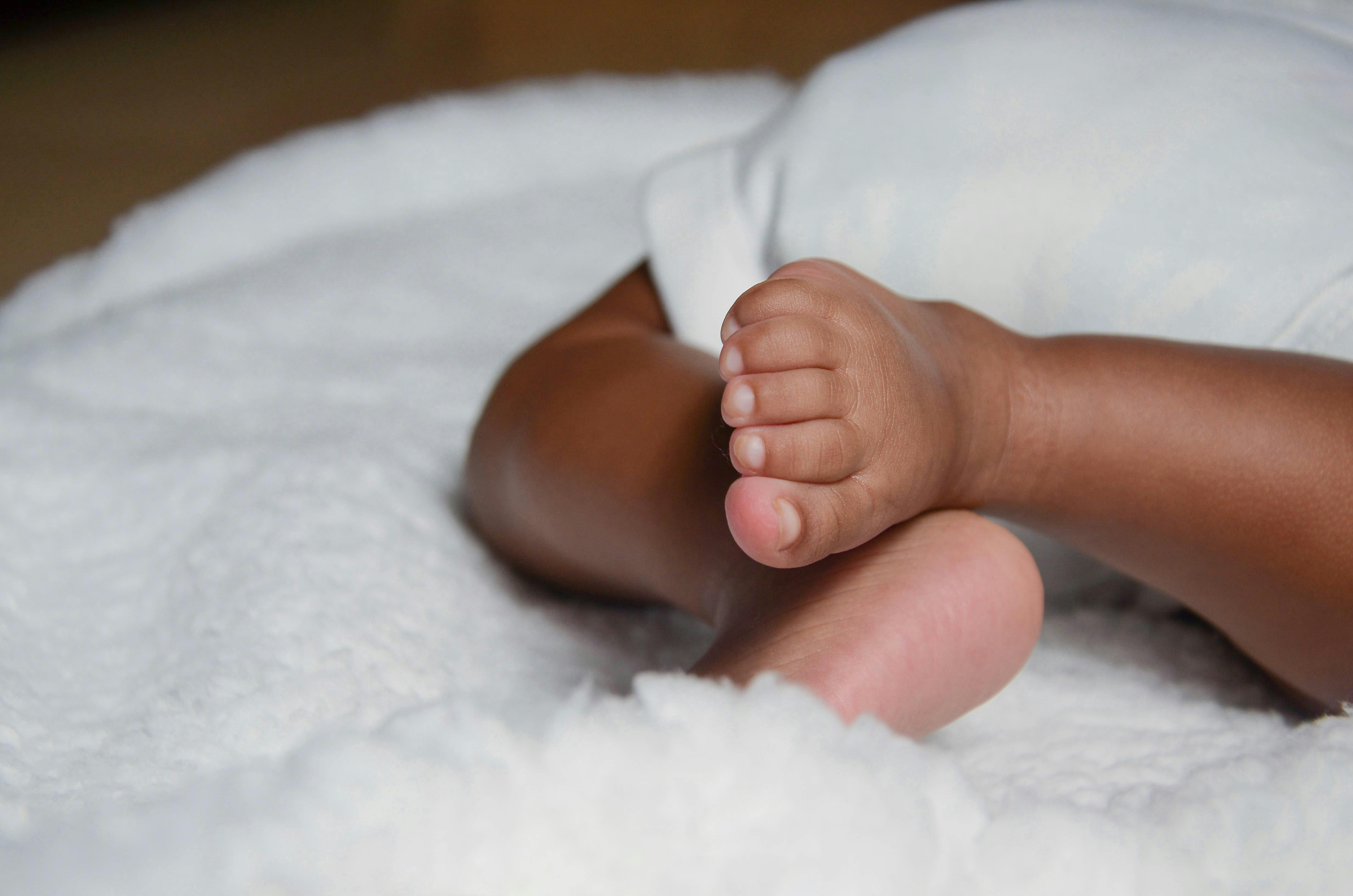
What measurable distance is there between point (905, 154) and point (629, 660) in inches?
11.0

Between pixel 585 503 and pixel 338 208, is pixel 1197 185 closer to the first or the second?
pixel 585 503

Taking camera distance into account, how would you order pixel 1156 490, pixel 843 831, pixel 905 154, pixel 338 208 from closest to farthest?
pixel 843 831
pixel 1156 490
pixel 905 154
pixel 338 208

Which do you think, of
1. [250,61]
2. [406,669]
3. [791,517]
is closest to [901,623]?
[791,517]

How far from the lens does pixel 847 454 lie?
334mm

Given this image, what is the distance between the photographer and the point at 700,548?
1.38 ft

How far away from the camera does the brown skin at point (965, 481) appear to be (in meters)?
0.34

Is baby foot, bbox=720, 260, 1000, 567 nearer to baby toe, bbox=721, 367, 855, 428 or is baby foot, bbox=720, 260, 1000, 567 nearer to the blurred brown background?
baby toe, bbox=721, 367, 855, 428

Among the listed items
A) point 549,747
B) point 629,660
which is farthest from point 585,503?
point 549,747

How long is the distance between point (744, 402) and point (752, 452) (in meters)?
0.02

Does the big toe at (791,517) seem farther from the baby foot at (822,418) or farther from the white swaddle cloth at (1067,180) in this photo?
the white swaddle cloth at (1067,180)

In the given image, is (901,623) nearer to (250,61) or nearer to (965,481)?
(965,481)

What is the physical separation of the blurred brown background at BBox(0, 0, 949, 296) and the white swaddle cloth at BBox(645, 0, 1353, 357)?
36.2 inches

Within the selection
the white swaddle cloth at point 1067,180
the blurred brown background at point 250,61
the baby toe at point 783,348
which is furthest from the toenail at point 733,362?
the blurred brown background at point 250,61

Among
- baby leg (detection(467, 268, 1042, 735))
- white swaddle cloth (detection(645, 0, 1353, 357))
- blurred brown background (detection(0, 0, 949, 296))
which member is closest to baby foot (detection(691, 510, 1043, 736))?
baby leg (detection(467, 268, 1042, 735))
